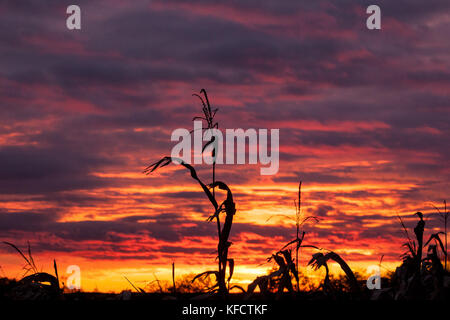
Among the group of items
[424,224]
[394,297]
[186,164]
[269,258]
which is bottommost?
[394,297]

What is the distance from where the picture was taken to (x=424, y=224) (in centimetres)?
471

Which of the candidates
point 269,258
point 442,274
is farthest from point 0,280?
point 442,274

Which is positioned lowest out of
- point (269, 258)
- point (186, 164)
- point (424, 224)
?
point (269, 258)

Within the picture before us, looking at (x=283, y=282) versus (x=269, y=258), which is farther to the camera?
(x=269, y=258)

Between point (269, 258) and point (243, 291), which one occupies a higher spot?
point (269, 258)
